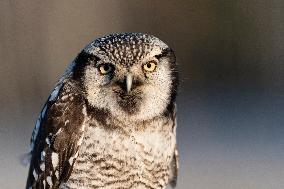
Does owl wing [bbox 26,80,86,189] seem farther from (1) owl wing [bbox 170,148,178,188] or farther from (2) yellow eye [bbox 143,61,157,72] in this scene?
(1) owl wing [bbox 170,148,178,188]

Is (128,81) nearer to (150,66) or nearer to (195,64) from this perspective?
(150,66)

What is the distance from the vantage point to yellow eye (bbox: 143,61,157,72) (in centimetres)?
496

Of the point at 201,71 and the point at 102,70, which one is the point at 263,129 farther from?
the point at 102,70

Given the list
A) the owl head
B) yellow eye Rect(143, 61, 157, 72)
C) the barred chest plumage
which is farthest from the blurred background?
yellow eye Rect(143, 61, 157, 72)

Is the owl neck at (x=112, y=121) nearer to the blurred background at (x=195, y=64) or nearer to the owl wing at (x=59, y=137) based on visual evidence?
the owl wing at (x=59, y=137)

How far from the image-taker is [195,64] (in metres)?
13.0

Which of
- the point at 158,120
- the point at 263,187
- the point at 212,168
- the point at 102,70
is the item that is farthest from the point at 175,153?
the point at 212,168

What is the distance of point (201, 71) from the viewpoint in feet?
42.6

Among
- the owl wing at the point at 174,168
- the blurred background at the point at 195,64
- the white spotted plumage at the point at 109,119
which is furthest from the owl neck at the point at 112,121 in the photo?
the blurred background at the point at 195,64

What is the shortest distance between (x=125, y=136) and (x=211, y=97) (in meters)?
7.71

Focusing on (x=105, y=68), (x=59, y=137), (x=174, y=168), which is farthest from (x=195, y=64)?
(x=105, y=68)

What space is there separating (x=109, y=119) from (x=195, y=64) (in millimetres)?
7962

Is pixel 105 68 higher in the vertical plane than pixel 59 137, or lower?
higher

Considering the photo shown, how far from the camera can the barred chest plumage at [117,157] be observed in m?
5.05
